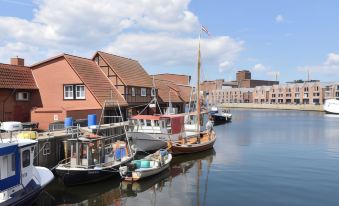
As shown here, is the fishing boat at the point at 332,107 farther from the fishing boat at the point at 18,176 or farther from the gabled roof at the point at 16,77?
the fishing boat at the point at 18,176

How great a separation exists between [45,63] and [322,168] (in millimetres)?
34794

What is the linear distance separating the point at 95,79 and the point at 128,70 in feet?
28.8

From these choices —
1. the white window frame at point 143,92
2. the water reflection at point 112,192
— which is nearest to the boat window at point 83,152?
the water reflection at point 112,192

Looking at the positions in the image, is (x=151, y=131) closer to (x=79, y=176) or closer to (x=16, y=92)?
(x=79, y=176)

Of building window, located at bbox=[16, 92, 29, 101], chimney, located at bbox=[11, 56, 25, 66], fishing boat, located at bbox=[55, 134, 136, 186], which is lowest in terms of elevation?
fishing boat, located at bbox=[55, 134, 136, 186]

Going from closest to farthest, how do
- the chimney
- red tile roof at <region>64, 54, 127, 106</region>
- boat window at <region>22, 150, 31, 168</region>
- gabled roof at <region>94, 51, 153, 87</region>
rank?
boat window at <region>22, 150, 31, 168</region> < red tile roof at <region>64, 54, 127, 106</region> < the chimney < gabled roof at <region>94, 51, 153, 87</region>

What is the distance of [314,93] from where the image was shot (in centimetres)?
18262

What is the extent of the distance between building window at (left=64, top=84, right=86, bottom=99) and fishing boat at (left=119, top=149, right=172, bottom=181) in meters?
17.6

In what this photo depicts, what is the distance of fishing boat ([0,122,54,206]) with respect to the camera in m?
19.2

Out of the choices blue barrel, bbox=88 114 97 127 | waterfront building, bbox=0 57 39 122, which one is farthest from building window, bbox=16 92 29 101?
blue barrel, bbox=88 114 97 127

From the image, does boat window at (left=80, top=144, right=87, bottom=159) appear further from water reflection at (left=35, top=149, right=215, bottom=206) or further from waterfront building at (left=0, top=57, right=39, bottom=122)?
waterfront building at (left=0, top=57, right=39, bottom=122)

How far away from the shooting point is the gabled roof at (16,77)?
1578 inches

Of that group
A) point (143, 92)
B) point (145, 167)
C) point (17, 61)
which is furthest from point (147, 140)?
point (17, 61)

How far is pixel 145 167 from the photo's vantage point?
28781 mm
